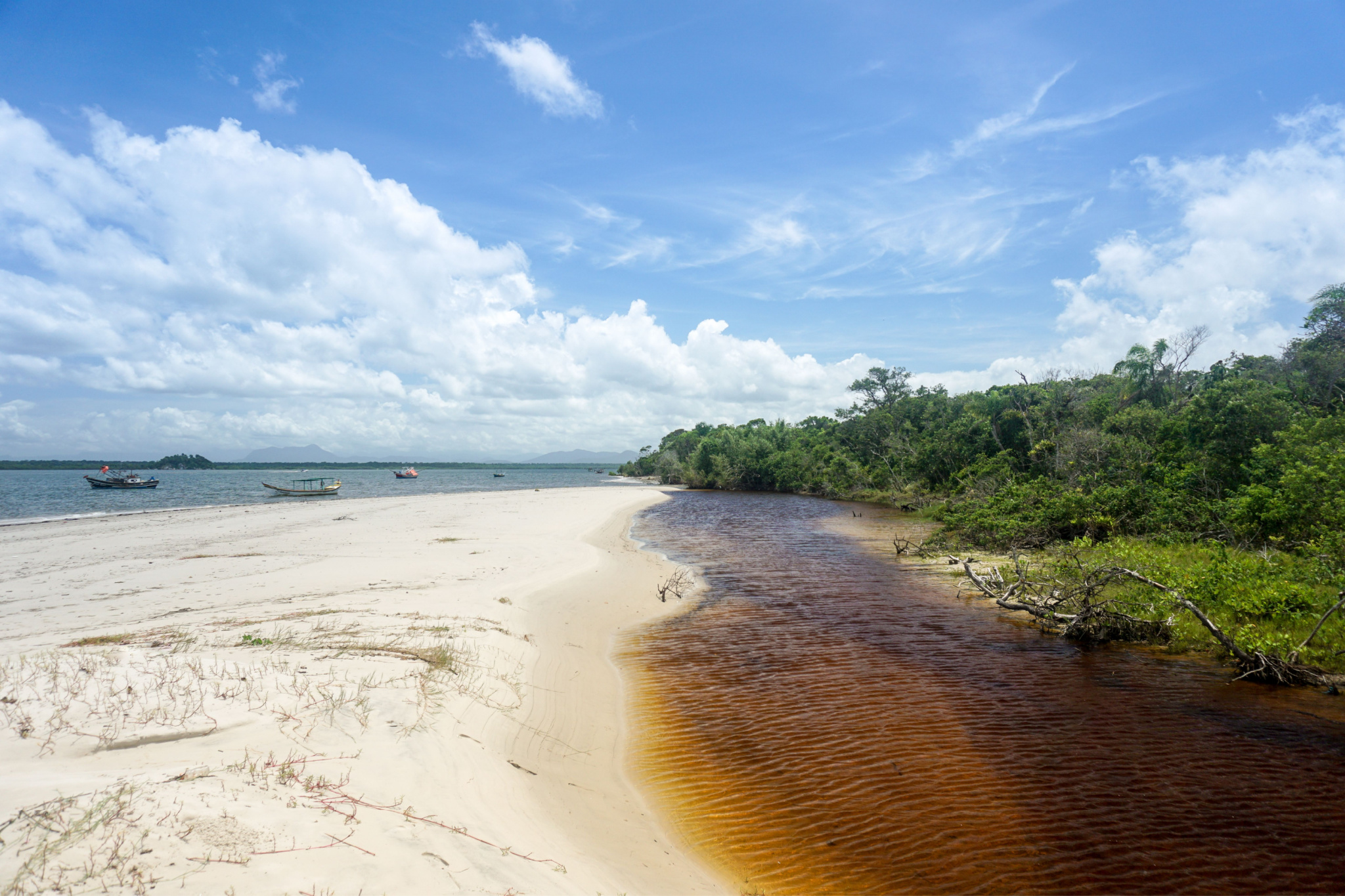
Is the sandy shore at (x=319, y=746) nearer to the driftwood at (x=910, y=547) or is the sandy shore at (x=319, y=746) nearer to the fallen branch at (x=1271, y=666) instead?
the fallen branch at (x=1271, y=666)

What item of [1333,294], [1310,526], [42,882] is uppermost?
[1333,294]

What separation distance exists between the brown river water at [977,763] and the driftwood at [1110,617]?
0.35 metres

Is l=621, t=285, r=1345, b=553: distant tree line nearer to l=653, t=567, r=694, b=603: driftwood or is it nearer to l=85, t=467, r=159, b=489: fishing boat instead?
l=653, t=567, r=694, b=603: driftwood

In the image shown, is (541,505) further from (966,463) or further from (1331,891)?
(1331,891)

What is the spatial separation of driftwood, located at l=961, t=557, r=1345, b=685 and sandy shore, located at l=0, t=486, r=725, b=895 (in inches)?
355

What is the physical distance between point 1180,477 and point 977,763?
16.3m

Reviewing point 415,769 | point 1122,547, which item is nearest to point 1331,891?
point 415,769

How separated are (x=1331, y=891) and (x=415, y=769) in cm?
819

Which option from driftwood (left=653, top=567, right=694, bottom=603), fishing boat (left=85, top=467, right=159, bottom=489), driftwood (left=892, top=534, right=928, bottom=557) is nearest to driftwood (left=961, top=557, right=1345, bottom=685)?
driftwood (left=653, top=567, right=694, bottom=603)

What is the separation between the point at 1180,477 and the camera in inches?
698

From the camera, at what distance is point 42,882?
9.81 feet

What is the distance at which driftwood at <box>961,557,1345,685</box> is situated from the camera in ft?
28.9

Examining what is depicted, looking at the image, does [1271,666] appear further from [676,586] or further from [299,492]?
[299,492]

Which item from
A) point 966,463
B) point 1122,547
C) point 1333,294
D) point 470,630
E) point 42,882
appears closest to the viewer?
point 42,882
